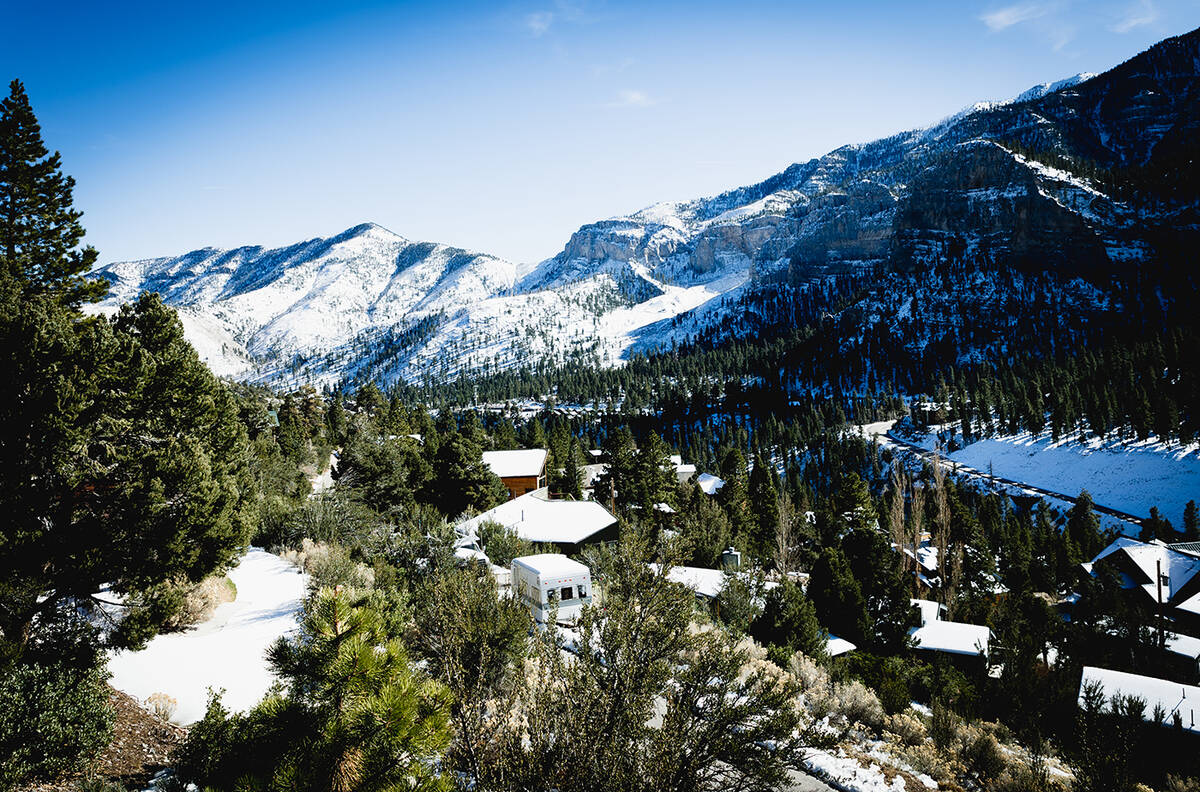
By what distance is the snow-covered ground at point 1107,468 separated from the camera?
197ft

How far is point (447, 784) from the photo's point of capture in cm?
486

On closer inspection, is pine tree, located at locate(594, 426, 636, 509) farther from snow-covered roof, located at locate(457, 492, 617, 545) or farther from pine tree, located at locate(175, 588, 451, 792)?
pine tree, located at locate(175, 588, 451, 792)

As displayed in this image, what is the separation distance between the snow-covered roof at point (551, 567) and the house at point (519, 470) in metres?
25.8

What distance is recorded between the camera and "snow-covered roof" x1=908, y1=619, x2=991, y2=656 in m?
21.8

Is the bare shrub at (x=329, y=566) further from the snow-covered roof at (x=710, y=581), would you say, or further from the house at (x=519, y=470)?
the house at (x=519, y=470)

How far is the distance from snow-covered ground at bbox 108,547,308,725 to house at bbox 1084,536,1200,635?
4258 centimetres

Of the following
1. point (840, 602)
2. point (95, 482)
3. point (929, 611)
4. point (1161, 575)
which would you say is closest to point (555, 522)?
point (840, 602)

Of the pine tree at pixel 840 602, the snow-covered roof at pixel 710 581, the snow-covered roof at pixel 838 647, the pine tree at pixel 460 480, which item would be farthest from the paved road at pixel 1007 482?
the pine tree at pixel 460 480

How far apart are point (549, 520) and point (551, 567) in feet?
45.3

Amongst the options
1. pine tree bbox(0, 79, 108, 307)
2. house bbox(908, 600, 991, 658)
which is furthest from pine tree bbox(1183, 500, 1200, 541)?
pine tree bbox(0, 79, 108, 307)

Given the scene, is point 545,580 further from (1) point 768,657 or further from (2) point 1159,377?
(2) point 1159,377

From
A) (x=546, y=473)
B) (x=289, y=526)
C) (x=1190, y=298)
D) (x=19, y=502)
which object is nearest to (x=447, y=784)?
(x=19, y=502)

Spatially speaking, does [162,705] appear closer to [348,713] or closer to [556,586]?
[348,713]

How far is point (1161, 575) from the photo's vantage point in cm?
3262
